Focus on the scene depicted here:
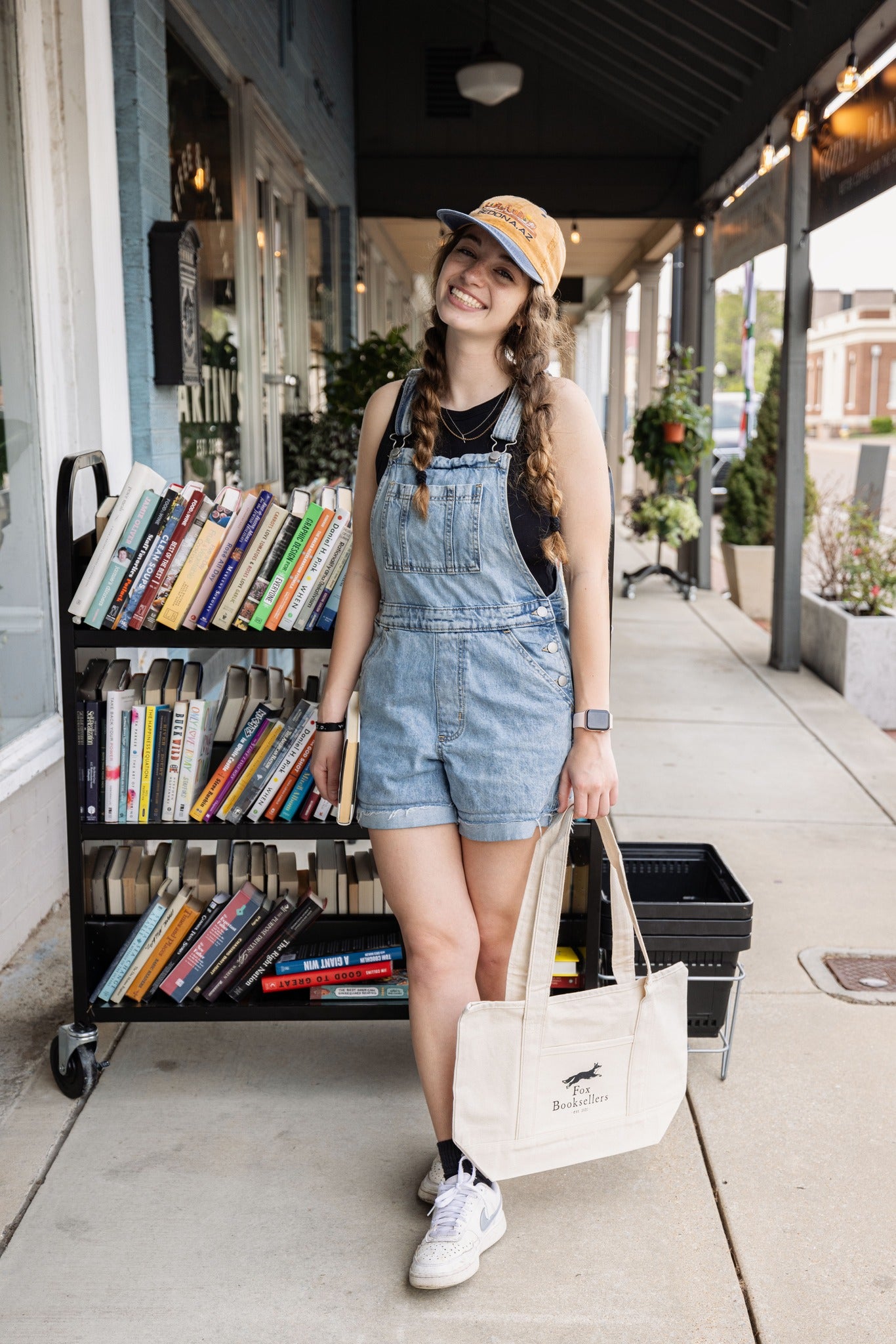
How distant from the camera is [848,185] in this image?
583 cm

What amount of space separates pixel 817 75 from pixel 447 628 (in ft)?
17.6

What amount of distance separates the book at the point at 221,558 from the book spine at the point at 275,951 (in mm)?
672

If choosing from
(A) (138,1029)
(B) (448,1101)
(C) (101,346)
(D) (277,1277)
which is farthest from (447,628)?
(C) (101,346)

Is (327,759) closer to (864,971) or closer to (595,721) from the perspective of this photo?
(595,721)

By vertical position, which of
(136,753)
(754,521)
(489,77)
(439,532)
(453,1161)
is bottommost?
(453,1161)

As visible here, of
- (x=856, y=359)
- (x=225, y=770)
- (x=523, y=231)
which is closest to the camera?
(x=523, y=231)

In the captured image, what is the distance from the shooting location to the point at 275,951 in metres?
2.64

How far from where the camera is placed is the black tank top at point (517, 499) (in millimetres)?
2049

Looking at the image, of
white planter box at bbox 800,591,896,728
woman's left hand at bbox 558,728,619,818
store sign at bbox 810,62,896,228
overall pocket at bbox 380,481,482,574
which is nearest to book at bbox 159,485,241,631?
overall pocket at bbox 380,481,482,574

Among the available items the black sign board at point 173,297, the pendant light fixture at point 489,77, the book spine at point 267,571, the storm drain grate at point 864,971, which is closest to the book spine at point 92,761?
the book spine at point 267,571

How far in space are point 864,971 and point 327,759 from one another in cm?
177

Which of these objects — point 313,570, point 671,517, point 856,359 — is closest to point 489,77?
point 671,517

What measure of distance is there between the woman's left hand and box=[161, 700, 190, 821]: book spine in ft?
2.88

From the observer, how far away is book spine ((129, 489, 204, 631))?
8.08 ft
